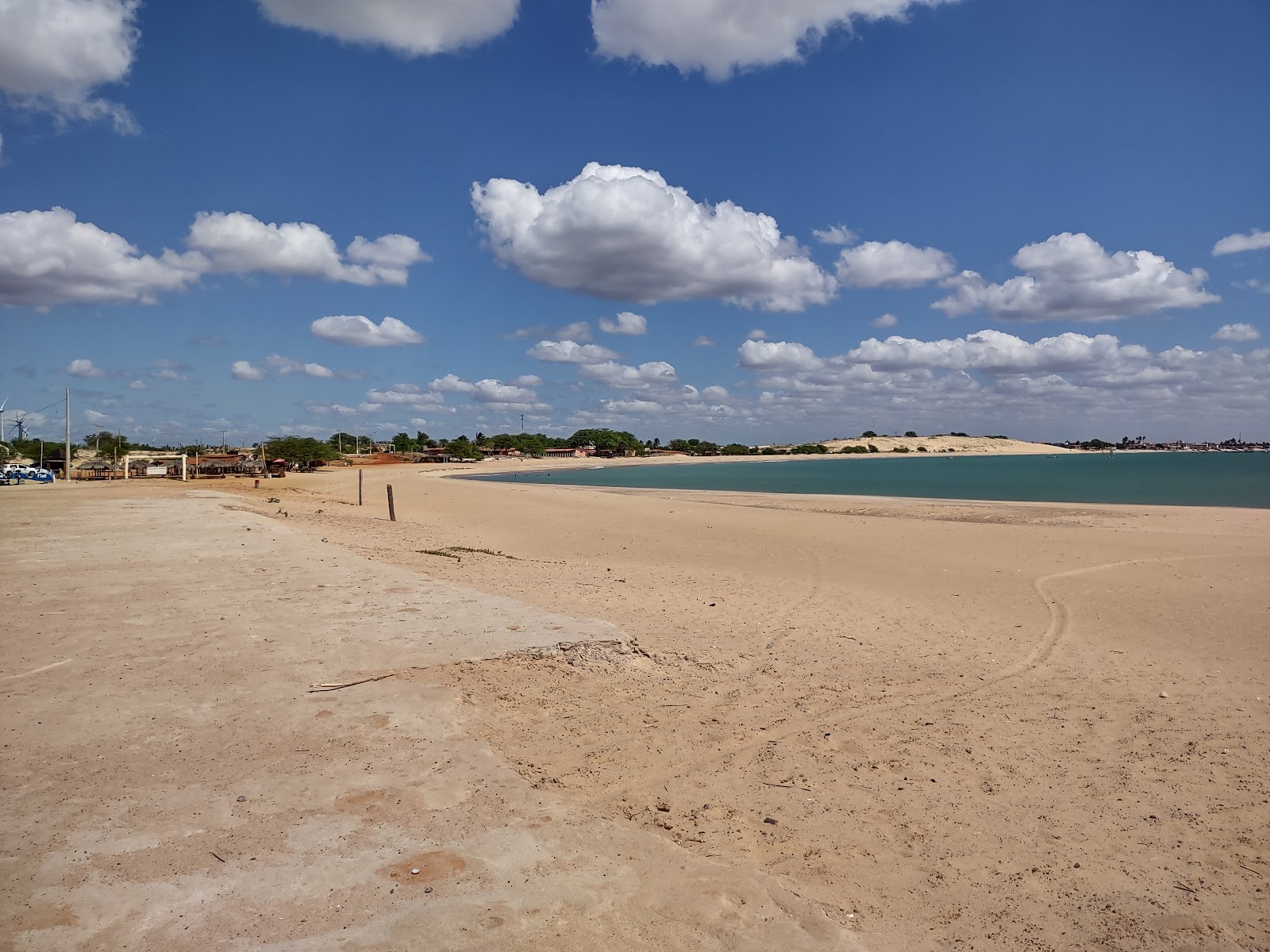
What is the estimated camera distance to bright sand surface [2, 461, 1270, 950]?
429cm

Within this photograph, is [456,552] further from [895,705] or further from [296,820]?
[296,820]

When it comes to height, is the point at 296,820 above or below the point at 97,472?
below

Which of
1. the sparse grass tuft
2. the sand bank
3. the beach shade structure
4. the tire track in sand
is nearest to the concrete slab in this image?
the sand bank

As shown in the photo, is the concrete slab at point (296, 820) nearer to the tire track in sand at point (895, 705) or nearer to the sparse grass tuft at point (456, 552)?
the tire track in sand at point (895, 705)

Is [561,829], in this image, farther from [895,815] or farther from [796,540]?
[796,540]

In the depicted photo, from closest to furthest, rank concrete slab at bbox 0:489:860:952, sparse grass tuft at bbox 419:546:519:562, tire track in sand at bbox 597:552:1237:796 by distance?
1. concrete slab at bbox 0:489:860:952
2. tire track in sand at bbox 597:552:1237:796
3. sparse grass tuft at bbox 419:546:519:562

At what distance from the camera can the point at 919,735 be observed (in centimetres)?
662

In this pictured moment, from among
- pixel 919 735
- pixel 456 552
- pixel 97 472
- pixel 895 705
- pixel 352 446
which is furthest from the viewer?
pixel 352 446

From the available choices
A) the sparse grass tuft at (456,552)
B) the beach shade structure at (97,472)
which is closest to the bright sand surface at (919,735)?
the sparse grass tuft at (456,552)

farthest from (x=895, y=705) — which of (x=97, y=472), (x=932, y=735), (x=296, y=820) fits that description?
(x=97, y=472)

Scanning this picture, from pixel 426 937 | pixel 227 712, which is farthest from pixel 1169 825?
pixel 227 712

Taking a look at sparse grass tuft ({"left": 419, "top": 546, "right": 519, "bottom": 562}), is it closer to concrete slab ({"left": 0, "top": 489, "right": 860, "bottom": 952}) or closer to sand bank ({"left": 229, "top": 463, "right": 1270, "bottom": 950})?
sand bank ({"left": 229, "top": 463, "right": 1270, "bottom": 950})

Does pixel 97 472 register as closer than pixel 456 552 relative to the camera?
No

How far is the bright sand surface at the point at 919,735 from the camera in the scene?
429 centimetres
